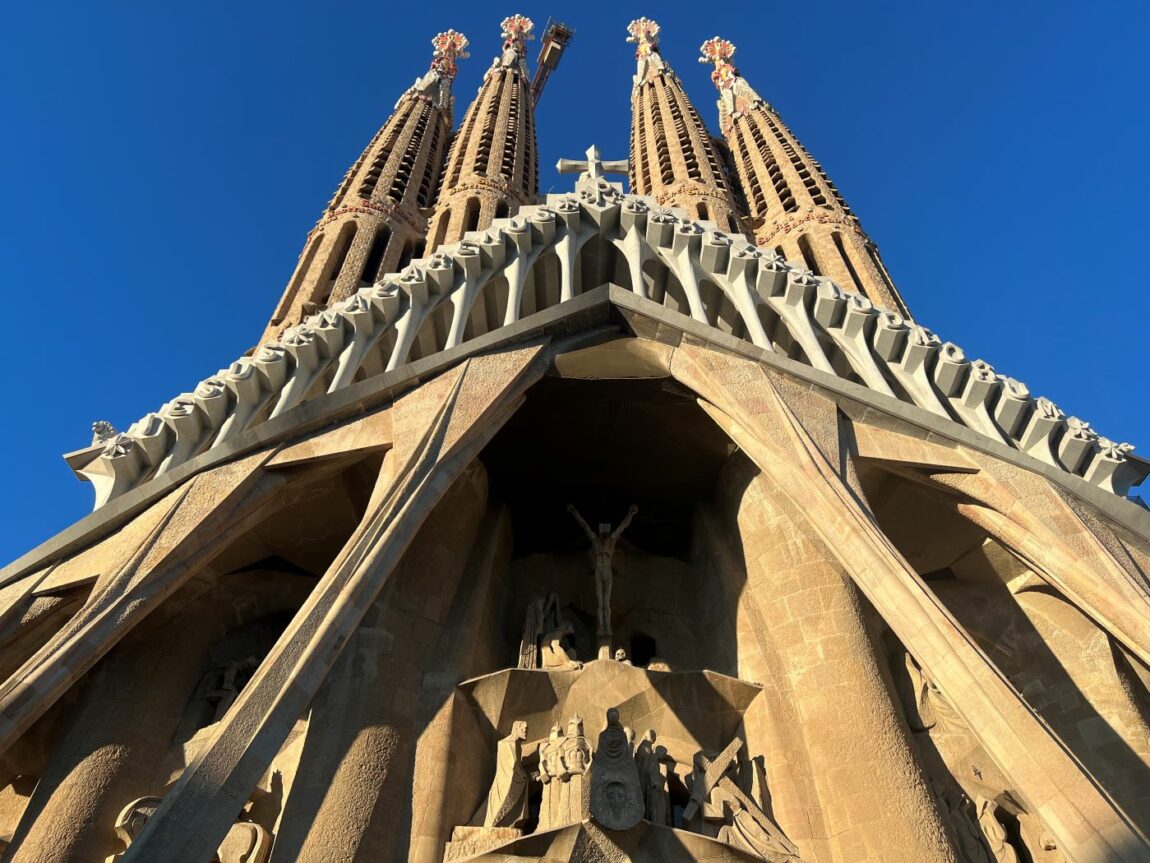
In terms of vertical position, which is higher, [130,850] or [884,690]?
[884,690]

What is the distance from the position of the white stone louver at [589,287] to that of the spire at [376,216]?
544cm

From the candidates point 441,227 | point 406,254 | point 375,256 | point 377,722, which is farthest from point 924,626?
point 406,254

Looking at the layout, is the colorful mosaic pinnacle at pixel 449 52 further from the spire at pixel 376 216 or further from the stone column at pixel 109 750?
the stone column at pixel 109 750

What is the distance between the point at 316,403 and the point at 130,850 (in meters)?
4.34

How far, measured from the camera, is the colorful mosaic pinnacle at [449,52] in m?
30.6

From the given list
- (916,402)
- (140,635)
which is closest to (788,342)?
(916,402)

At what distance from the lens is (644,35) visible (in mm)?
33344

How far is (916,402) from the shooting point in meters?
8.99

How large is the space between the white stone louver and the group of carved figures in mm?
3454

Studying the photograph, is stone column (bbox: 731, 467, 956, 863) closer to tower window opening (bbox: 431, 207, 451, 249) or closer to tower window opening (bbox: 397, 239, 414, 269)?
tower window opening (bbox: 431, 207, 451, 249)

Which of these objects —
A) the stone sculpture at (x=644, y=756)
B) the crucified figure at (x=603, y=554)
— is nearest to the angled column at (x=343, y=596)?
the crucified figure at (x=603, y=554)

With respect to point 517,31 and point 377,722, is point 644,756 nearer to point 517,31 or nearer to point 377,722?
point 377,722

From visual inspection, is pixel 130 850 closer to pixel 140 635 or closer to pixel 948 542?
pixel 140 635

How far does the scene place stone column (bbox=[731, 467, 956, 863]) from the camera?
22.9 feet
